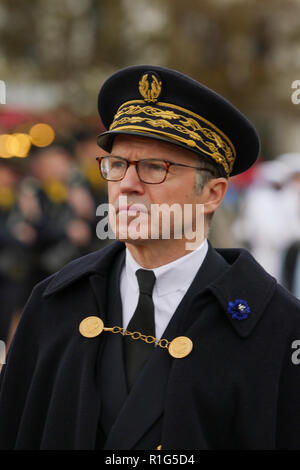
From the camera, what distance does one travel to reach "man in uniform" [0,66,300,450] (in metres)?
2.53

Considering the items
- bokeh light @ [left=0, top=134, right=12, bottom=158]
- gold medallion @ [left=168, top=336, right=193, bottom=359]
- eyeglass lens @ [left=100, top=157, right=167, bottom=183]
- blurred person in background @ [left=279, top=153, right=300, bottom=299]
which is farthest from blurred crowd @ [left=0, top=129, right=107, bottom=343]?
gold medallion @ [left=168, top=336, right=193, bottom=359]

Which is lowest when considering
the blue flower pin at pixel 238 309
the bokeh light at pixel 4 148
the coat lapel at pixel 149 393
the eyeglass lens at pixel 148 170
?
the coat lapel at pixel 149 393

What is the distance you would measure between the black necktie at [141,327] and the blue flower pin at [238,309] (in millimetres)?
309

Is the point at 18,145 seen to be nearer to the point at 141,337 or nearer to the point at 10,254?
the point at 10,254

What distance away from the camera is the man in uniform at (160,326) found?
253 cm

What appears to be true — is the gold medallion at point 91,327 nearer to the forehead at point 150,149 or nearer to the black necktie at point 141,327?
the black necktie at point 141,327

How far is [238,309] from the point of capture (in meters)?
2.64

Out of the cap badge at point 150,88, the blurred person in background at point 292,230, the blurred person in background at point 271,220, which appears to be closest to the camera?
the cap badge at point 150,88

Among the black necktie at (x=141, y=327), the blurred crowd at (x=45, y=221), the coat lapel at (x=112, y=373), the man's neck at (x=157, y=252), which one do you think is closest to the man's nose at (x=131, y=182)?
the man's neck at (x=157, y=252)

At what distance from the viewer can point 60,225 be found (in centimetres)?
860

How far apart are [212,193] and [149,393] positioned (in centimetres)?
86

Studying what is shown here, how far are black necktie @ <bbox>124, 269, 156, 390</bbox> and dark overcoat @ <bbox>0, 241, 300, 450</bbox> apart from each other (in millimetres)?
40

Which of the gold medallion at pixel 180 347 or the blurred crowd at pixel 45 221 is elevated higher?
the blurred crowd at pixel 45 221

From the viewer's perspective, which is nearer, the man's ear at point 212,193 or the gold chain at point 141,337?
the gold chain at point 141,337
